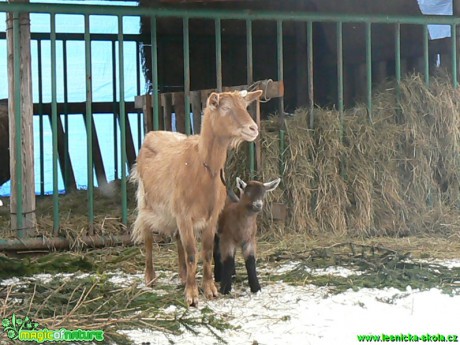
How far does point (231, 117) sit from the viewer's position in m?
5.65

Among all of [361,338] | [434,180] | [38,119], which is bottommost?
[361,338]

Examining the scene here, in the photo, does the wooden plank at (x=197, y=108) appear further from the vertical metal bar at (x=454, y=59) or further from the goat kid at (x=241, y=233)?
the vertical metal bar at (x=454, y=59)

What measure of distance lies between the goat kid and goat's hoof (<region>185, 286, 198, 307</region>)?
339mm

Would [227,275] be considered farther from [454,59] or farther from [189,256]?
[454,59]

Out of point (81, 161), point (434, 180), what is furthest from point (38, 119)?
Result: point (434, 180)

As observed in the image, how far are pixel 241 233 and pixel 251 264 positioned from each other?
253mm

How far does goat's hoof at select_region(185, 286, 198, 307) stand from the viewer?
5.47 metres

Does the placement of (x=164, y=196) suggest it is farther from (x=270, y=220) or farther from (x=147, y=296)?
(x=270, y=220)

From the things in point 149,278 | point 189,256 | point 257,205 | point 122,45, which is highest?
point 122,45

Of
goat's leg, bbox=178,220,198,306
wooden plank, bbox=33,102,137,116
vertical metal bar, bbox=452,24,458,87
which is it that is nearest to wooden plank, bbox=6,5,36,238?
goat's leg, bbox=178,220,198,306

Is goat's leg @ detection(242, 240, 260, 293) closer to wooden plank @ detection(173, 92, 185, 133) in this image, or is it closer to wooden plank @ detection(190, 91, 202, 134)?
wooden plank @ detection(190, 91, 202, 134)

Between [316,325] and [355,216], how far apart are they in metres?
3.67

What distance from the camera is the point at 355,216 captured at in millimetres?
8492

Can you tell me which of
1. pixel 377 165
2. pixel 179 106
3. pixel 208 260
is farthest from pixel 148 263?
pixel 377 165
